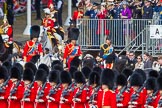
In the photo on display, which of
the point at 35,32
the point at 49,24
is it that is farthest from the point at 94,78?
the point at 49,24

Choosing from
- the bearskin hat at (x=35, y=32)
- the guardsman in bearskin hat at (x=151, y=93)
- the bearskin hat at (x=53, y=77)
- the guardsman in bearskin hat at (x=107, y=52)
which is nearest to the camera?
the guardsman in bearskin hat at (x=151, y=93)

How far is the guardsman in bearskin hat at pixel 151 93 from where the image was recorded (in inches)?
966

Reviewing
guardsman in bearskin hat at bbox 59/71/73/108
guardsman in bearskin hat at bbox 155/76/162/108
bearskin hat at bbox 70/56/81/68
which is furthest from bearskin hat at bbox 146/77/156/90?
bearskin hat at bbox 70/56/81/68

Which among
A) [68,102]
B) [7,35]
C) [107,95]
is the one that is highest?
[7,35]

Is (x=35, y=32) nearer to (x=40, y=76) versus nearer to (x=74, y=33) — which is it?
(x=74, y=33)

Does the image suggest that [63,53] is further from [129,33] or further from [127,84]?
[127,84]

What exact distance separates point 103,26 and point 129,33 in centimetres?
80

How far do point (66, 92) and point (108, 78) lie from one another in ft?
3.82

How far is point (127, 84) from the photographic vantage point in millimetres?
25547

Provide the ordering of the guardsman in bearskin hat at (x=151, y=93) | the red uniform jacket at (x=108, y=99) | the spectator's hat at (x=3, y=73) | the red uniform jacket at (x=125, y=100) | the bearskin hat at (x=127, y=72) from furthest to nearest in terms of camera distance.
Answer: the bearskin hat at (x=127, y=72), the spectator's hat at (x=3, y=73), the red uniform jacket at (x=125, y=100), the guardsman in bearskin hat at (x=151, y=93), the red uniform jacket at (x=108, y=99)

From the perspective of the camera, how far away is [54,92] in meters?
25.8

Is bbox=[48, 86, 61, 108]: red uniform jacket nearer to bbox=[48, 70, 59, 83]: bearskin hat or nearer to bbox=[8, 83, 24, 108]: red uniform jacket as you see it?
bbox=[48, 70, 59, 83]: bearskin hat

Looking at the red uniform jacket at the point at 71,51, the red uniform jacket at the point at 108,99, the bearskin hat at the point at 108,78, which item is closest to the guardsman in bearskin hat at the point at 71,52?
the red uniform jacket at the point at 71,51

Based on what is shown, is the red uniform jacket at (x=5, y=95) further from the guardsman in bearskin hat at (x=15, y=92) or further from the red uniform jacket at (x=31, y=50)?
the red uniform jacket at (x=31, y=50)
